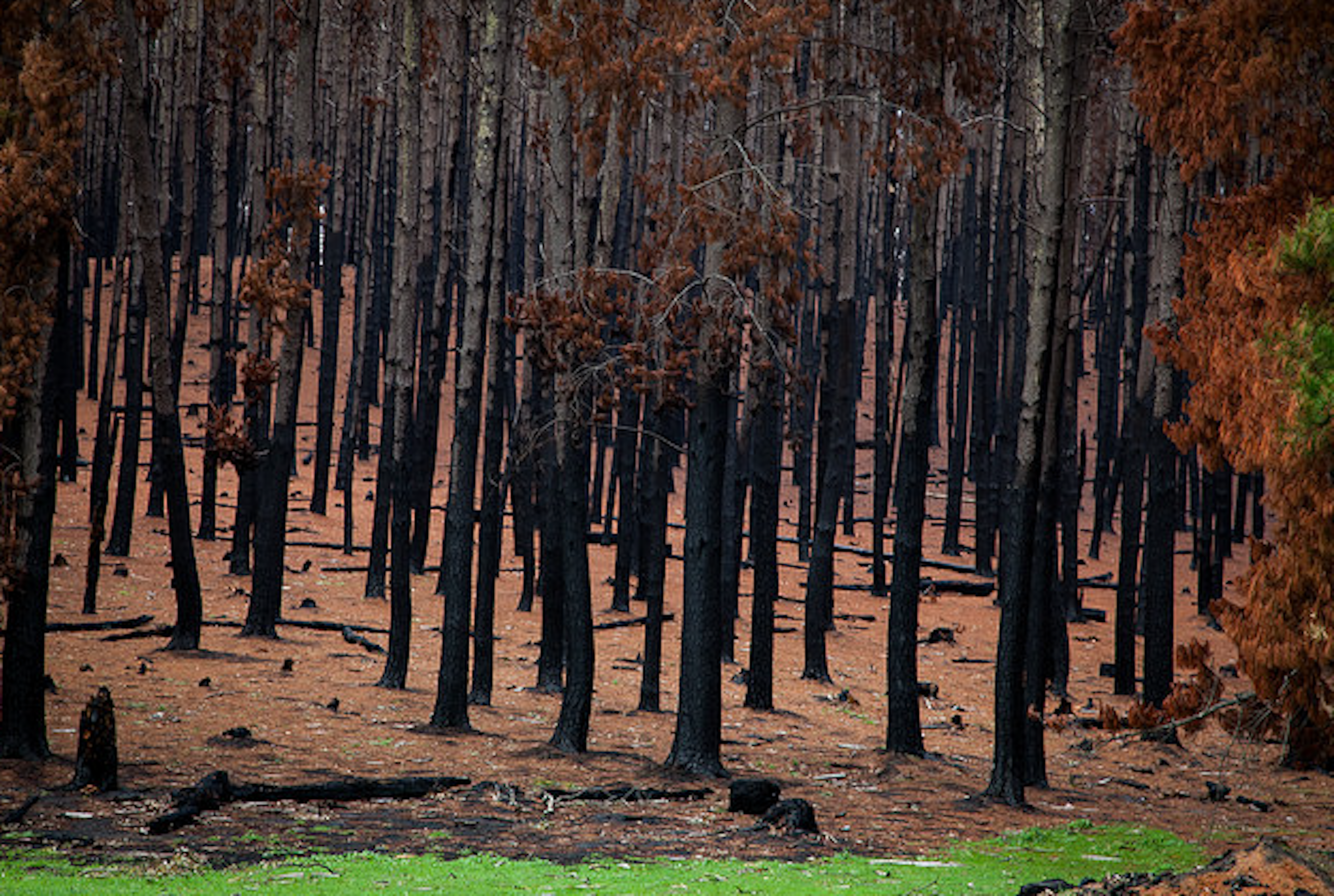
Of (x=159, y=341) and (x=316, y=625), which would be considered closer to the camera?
(x=159, y=341)

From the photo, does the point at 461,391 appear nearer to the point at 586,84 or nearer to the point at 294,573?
the point at 586,84

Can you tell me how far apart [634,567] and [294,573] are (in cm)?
724

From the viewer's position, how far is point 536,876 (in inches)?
284

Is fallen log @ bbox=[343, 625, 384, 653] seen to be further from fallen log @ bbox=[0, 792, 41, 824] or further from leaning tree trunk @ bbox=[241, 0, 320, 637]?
fallen log @ bbox=[0, 792, 41, 824]

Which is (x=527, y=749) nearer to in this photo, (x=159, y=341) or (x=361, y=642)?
(x=361, y=642)

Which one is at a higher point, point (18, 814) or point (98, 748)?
point (98, 748)

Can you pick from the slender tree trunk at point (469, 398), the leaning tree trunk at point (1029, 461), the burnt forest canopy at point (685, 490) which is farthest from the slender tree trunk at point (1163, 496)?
the slender tree trunk at point (469, 398)

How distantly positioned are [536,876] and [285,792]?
9.30 feet

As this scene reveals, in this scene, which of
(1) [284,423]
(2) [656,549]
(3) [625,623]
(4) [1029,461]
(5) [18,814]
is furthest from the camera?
(3) [625,623]

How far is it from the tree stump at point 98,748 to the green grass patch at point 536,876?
68.6 inches

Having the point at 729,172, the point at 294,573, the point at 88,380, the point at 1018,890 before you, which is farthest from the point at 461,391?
the point at 88,380

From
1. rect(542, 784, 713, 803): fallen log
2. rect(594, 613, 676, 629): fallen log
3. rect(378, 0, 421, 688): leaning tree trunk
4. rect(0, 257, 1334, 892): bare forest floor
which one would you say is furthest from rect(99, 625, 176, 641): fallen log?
Result: rect(542, 784, 713, 803): fallen log

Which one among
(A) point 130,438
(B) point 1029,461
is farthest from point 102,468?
(B) point 1029,461

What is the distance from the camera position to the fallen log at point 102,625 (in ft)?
50.2
